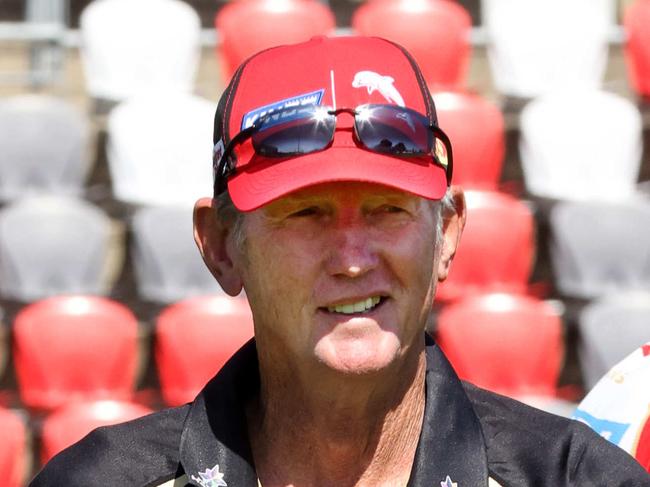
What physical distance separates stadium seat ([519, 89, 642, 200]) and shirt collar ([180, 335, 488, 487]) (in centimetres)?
295

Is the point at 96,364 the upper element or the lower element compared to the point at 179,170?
lower

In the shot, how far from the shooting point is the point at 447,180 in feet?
4.91

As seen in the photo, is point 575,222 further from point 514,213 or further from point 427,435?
point 427,435

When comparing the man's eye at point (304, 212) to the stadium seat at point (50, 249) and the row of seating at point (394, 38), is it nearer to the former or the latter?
the stadium seat at point (50, 249)

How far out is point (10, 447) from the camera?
342 centimetres

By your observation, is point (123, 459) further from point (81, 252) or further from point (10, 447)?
point (81, 252)

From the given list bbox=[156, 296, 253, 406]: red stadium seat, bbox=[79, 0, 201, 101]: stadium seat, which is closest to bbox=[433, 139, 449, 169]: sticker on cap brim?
bbox=[156, 296, 253, 406]: red stadium seat

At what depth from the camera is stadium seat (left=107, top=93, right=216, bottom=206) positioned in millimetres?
4359

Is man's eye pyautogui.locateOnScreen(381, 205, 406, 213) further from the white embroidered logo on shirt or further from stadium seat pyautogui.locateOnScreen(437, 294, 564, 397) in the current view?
stadium seat pyautogui.locateOnScreen(437, 294, 564, 397)

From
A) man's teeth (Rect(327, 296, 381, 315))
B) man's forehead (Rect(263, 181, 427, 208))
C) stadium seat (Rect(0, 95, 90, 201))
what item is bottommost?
stadium seat (Rect(0, 95, 90, 201))

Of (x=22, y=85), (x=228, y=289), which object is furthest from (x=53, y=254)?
(x=228, y=289)

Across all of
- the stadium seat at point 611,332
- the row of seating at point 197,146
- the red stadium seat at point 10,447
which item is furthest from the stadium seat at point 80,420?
the stadium seat at point 611,332

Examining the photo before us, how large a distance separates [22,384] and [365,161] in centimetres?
269

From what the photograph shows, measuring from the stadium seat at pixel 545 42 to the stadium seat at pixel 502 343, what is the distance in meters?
1.11
